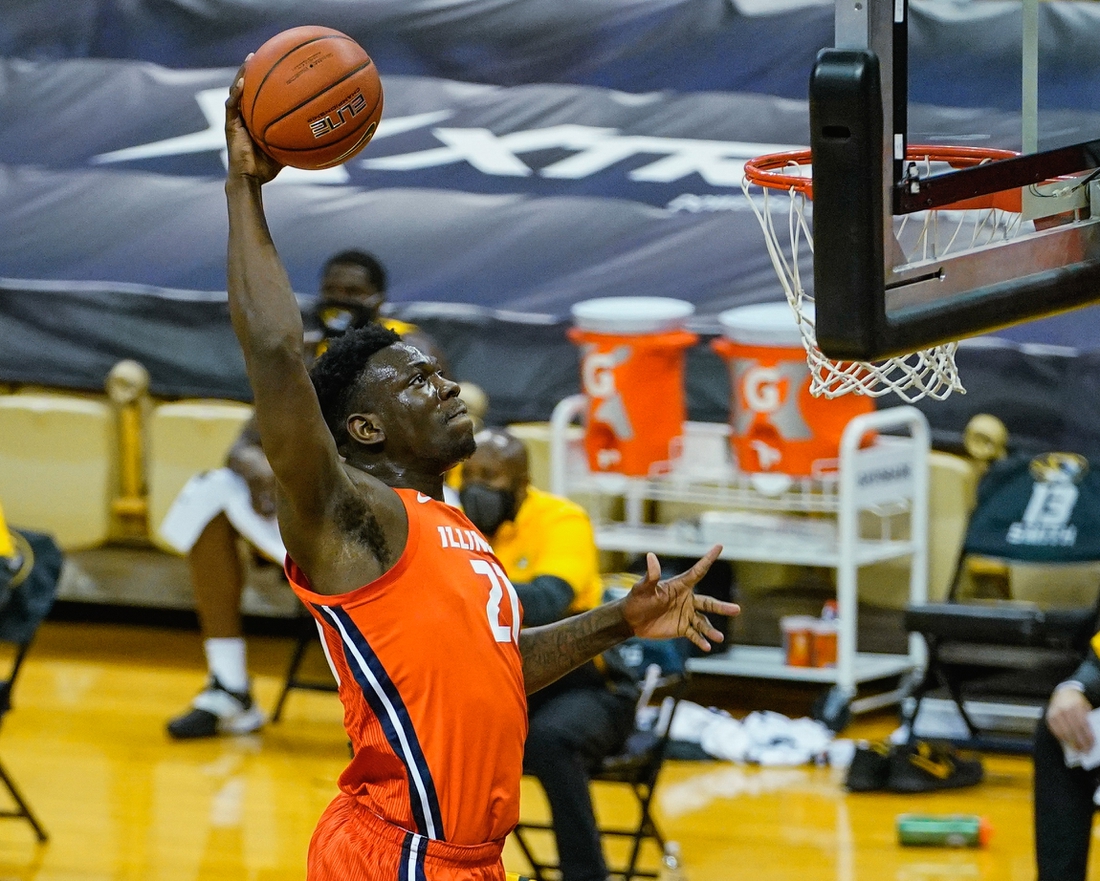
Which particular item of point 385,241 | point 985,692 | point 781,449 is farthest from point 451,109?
point 985,692

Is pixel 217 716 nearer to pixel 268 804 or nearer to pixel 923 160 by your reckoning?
pixel 268 804

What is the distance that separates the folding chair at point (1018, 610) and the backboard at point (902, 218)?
317 centimetres

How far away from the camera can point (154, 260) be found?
802 centimetres

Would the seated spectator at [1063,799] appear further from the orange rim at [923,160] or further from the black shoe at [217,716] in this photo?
the black shoe at [217,716]

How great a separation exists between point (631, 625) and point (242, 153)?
111 centimetres

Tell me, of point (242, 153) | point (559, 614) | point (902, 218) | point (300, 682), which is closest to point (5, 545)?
point (300, 682)

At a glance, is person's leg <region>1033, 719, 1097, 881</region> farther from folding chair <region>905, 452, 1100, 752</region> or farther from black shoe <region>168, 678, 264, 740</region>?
black shoe <region>168, 678, 264, 740</region>

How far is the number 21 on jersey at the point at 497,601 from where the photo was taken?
3131 mm

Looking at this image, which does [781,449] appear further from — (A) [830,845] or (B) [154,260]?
(B) [154,260]

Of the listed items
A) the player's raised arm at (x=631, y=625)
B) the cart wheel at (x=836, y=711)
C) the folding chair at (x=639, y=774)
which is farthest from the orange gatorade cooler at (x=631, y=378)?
the player's raised arm at (x=631, y=625)

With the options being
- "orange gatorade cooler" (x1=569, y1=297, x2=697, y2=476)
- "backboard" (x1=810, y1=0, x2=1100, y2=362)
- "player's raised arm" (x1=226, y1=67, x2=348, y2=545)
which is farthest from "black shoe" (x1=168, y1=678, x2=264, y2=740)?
"backboard" (x1=810, y1=0, x2=1100, y2=362)

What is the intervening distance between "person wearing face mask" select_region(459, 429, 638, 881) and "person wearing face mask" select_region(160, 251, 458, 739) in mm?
1221

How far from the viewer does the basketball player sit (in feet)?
9.49

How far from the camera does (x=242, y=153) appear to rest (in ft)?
8.87
